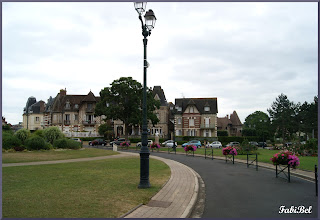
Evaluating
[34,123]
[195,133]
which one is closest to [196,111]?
[195,133]

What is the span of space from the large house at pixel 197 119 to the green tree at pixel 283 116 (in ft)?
41.5

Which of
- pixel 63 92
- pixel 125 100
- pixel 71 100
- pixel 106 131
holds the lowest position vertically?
pixel 106 131

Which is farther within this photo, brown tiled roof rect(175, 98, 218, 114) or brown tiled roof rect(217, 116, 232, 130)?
brown tiled roof rect(217, 116, 232, 130)

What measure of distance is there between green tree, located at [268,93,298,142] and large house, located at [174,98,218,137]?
12.7m

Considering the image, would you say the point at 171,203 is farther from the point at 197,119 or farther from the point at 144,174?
the point at 197,119

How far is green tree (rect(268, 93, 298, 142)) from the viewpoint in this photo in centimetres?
5588

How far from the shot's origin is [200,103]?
62375 mm

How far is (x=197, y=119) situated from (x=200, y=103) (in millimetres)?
4106

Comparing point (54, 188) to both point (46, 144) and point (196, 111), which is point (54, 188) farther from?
point (196, 111)

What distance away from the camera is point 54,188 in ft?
31.3

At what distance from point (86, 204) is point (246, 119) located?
113088 mm

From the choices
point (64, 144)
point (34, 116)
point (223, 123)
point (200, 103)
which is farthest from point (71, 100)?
point (223, 123)

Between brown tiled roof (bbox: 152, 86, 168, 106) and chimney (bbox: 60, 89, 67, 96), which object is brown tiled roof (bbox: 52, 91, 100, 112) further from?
brown tiled roof (bbox: 152, 86, 168, 106)

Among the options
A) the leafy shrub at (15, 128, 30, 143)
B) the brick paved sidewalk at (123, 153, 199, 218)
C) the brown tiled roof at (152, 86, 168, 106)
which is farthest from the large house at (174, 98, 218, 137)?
the brick paved sidewalk at (123, 153, 199, 218)
